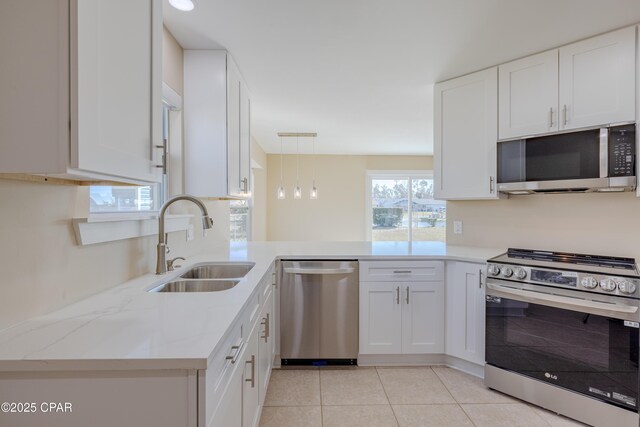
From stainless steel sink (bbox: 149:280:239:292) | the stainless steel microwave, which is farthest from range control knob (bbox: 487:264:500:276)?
stainless steel sink (bbox: 149:280:239:292)

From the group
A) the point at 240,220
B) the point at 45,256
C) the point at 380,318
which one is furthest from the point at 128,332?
the point at 240,220

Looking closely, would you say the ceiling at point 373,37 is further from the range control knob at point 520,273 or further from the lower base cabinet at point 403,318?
the lower base cabinet at point 403,318

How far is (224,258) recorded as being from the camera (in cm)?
227

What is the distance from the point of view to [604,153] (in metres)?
1.95

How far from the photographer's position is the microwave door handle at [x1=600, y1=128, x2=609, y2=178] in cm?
194

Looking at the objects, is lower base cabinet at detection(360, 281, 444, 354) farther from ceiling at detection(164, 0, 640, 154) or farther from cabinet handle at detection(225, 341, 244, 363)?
ceiling at detection(164, 0, 640, 154)

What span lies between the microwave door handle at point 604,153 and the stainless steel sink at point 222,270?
2.26 m

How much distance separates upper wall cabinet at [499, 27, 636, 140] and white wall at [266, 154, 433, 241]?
4.27 meters

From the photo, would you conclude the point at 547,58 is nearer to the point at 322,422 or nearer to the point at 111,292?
the point at 322,422

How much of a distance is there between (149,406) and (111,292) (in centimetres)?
75

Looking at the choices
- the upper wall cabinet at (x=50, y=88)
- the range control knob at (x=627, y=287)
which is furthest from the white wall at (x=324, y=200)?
the upper wall cabinet at (x=50, y=88)

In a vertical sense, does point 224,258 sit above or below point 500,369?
above

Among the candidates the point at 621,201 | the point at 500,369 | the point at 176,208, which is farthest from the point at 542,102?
the point at 176,208

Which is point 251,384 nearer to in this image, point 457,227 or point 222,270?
point 222,270
